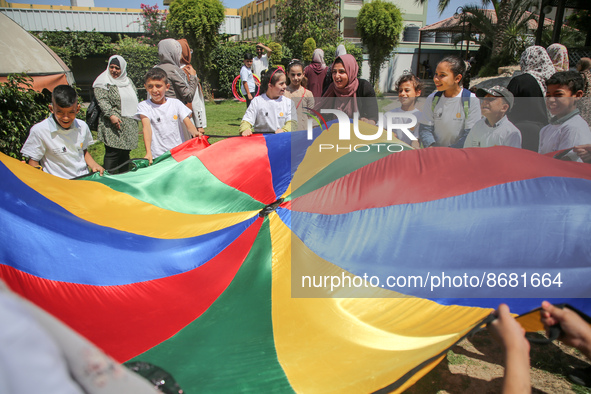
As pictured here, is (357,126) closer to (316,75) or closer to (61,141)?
(61,141)

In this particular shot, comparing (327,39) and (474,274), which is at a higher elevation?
(327,39)

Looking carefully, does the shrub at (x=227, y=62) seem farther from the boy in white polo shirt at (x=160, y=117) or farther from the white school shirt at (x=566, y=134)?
the white school shirt at (x=566, y=134)

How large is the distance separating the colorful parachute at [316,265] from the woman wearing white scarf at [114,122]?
154 centimetres

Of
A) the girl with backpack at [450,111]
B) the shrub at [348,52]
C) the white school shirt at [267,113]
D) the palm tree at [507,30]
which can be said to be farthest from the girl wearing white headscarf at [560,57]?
the shrub at [348,52]

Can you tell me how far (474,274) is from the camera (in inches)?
74.6

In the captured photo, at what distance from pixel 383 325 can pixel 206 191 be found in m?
1.71

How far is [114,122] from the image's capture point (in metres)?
4.01

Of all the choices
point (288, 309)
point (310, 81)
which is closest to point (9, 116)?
point (310, 81)

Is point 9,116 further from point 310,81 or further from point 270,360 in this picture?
point 270,360

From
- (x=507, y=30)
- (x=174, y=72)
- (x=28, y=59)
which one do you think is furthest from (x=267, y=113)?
(x=507, y=30)

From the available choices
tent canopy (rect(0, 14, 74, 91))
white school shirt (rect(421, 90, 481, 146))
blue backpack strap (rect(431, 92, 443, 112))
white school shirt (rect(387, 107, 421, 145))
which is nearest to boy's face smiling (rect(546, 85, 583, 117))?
white school shirt (rect(421, 90, 481, 146))

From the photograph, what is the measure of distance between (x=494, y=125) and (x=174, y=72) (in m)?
3.19

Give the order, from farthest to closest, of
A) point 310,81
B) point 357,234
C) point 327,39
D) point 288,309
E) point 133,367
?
point 327,39 → point 310,81 → point 357,234 → point 288,309 → point 133,367

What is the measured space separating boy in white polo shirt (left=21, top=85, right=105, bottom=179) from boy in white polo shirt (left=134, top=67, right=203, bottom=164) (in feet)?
1.68
